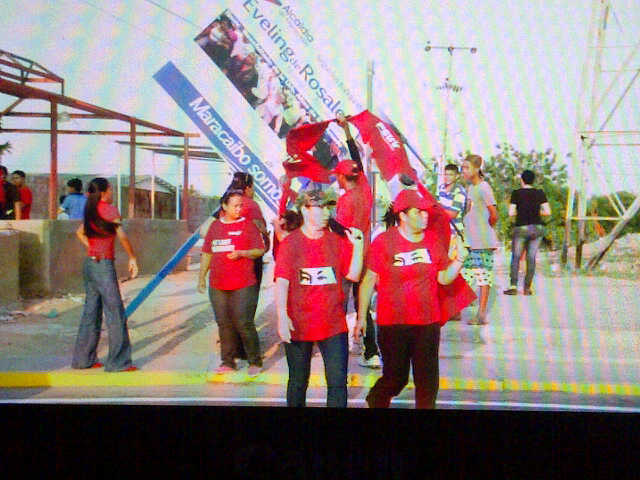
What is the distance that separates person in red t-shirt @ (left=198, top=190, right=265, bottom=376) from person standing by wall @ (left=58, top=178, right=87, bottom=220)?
66 centimetres

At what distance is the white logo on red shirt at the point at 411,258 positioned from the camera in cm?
455

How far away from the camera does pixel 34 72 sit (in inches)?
197

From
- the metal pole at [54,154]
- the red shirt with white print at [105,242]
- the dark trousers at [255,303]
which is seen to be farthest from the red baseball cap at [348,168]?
the metal pole at [54,154]

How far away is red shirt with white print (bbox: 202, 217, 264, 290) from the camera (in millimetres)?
5406

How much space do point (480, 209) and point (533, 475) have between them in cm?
129

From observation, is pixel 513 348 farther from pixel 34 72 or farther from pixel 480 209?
pixel 34 72

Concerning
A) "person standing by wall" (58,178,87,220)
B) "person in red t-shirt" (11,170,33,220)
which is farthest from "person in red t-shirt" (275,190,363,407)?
"person in red t-shirt" (11,170,33,220)

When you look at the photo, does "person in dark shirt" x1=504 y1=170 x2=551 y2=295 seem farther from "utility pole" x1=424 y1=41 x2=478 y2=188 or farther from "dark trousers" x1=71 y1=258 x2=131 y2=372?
"dark trousers" x1=71 y1=258 x2=131 y2=372

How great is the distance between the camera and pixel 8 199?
5.18 metres

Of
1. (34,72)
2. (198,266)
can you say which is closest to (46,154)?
(34,72)

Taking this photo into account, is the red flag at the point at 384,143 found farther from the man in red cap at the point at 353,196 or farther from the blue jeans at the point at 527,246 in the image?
the blue jeans at the point at 527,246

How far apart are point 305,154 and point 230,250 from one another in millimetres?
662

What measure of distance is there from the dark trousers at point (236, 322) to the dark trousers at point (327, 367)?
73 centimetres

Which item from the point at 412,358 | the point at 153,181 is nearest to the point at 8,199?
the point at 153,181
